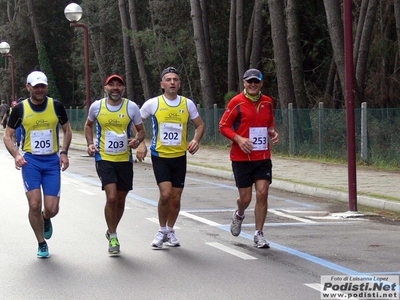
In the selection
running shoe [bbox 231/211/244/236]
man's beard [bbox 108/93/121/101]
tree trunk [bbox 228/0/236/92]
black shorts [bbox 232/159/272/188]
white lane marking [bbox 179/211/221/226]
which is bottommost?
white lane marking [bbox 179/211/221/226]

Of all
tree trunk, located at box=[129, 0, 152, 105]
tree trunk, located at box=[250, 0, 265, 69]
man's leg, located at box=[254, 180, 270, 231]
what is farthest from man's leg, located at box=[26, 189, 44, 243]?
tree trunk, located at box=[129, 0, 152, 105]

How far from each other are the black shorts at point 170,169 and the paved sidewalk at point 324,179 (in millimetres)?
4813

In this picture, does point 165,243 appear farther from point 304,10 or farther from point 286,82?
A: point 304,10

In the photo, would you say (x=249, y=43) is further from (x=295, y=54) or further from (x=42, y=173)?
(x=42, y=173)

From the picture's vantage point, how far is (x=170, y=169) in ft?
32.4

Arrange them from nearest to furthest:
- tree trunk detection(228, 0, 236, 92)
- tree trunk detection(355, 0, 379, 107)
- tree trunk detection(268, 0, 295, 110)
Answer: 1. tree trunk detection(355, 0, 379, 107)
2. tree trunk detection(268, 0, 295, 110)
3. tree trunk detection(228, 0, 236, 92)

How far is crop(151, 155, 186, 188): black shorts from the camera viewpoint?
980 cm

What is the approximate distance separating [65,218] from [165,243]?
2947 mm

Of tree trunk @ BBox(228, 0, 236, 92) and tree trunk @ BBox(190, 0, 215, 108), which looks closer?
tree trunk @ BBox(190, 0, 215, 108)

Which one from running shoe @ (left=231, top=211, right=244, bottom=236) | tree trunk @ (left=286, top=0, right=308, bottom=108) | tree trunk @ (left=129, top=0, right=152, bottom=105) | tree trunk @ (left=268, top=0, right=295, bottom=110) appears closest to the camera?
running shoe @ (left=231, top=211, right=244, bottom=236)

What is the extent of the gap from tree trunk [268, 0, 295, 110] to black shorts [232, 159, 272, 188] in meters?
18.8

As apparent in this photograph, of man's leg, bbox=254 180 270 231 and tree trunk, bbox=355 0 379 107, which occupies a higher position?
tree trunk, bbox=355 0 379 107

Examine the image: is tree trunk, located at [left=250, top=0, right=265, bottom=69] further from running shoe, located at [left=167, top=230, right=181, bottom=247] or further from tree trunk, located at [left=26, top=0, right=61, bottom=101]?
tree trunk, located at [left=26, top=0, right=61, bottom=101]

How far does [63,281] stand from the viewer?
26.2 feet
